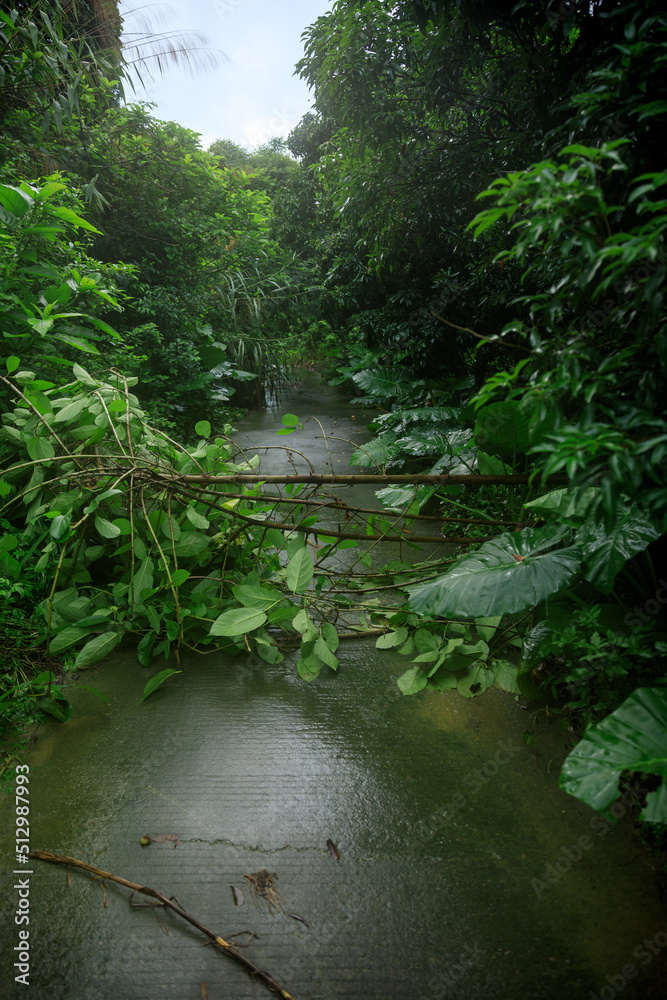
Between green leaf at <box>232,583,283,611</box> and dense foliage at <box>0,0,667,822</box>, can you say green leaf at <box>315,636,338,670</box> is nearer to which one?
dense foliage at <box>0,0,667,822</box>

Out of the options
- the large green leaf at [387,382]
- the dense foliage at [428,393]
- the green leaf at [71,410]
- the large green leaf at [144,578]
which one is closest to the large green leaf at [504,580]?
the dense foliage at [428,393]

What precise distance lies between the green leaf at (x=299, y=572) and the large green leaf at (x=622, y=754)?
1.05 m

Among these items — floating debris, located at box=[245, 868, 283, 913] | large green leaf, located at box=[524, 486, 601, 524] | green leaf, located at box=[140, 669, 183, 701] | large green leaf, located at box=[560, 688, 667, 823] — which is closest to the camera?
large green leaf, located at box=[560, 688, 667, 823]

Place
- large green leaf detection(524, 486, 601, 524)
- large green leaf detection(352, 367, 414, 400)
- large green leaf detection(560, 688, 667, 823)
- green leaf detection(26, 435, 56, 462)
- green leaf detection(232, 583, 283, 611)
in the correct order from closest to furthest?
1. large green leaf detection(560, 688, 667, 823)
2. large green leaf detection(524, 486, 601, 524)
3. green leaf detection(232, 583, 283, 611)
4. green leaf detection(26, 435, 56, 462)
5. large green leaf detection(352, 367, 414, 400)

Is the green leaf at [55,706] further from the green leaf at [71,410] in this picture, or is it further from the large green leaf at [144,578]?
the green leaf at [71,410]

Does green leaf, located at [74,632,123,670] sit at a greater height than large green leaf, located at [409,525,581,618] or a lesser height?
lesser

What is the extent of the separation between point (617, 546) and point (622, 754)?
1.75ft

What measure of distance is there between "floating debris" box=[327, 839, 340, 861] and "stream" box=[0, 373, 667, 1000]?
0.04 feet

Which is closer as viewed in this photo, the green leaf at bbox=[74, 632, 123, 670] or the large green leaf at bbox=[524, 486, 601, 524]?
the large green leaf at bbox=[524, 486, 601, 524]

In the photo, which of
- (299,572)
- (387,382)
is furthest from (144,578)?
(387,382)

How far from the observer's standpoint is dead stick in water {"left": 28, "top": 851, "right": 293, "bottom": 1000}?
102cm

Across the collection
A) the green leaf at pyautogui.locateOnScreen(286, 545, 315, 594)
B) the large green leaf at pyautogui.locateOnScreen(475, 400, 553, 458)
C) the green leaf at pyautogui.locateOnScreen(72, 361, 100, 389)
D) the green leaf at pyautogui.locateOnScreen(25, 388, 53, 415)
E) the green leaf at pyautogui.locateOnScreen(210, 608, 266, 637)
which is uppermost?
the green leaf at pyautogui.locateOnScreen(72, 361, 100, 389)

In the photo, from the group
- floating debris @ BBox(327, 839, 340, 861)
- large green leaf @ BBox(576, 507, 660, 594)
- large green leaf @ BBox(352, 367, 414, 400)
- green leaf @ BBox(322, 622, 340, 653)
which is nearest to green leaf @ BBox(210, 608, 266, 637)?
green leaf @ BBox(322, 622, 340, 653)

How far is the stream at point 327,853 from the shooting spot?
104 cm
